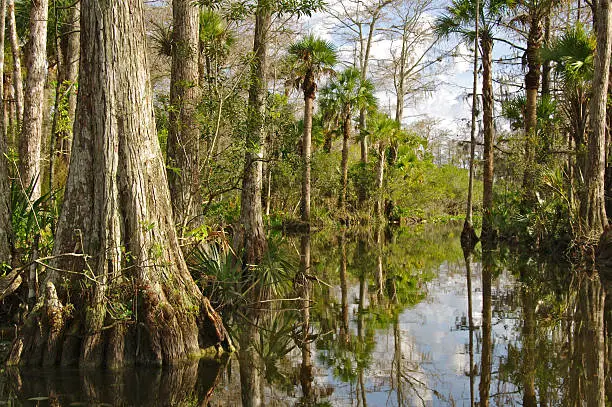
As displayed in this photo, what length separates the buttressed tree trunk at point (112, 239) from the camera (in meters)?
5.81

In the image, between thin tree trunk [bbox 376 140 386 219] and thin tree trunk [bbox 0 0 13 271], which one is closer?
thin tree trunk [bbox 0 0 13 271]

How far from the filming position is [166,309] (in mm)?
5922

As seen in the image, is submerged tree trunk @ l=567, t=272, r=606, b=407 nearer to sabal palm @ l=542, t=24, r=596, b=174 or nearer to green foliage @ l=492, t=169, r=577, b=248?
green foliage @ l=492, t=169, r=577, b=248

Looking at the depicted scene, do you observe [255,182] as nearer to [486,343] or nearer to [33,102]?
[33,102]

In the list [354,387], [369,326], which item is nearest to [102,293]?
[354,387]

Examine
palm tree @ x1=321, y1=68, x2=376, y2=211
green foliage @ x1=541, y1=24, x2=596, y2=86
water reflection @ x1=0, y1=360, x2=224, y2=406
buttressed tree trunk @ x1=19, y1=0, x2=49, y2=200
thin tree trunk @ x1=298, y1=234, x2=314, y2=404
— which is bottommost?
water reflection @ x1=0, y1=360, x2=224, y2=406

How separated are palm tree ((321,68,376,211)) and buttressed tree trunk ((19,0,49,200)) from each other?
19245 mm

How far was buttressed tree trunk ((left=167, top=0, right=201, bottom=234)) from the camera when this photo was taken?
9.55m

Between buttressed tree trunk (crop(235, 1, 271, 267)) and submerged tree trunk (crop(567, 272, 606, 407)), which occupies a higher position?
buttressed tree trunk (crop(235, 1, 271, 267))

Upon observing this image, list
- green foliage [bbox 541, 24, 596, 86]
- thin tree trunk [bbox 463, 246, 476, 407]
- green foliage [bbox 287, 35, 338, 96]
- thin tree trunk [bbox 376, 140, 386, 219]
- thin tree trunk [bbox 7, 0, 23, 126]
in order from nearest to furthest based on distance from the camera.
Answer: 1. thin tree trunk [bbox 463, 246, 476, 407]
2. thin tree trunk [bbox 7, 0, 23, 126]
3. green foliage [bbox 541, 24, 596, 86]
4. green foliage [bbox 287, 35, 338, 96]
5. thin tree trunk [bbox 376, 140, 386, 219]

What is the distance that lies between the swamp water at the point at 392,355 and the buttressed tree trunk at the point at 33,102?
5.06m

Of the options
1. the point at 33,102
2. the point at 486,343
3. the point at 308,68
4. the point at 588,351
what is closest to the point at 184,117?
the point at 33,102

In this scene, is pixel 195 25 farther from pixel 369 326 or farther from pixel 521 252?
pixel 521 252

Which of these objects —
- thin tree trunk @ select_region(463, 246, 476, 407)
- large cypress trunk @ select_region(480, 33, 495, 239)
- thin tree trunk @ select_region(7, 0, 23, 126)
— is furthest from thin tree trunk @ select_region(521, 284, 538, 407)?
thin tree trunk @ select_region(7, 0, 23, 126)
